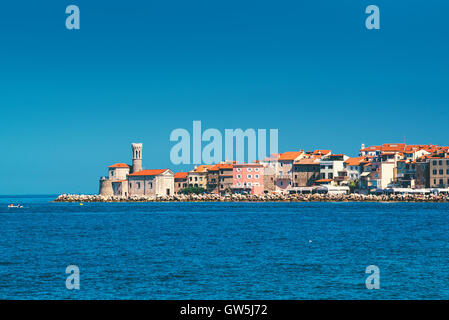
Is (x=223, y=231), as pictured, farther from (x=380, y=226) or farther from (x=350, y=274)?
(x=350, y=274)

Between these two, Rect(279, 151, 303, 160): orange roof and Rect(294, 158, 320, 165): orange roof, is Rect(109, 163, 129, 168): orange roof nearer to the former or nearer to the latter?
Rect(279, 151, 303, 160): orange roof

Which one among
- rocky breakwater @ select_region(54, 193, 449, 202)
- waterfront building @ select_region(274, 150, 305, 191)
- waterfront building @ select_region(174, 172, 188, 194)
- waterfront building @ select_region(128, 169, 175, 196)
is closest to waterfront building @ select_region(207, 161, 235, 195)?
rocky breakwater @ select_region(54, 193, 449, 202)

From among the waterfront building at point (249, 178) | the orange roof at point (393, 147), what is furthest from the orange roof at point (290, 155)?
the orange roof at point (393, 147)

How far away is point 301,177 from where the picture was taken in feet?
307

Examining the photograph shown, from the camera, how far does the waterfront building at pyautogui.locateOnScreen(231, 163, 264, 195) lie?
312ft

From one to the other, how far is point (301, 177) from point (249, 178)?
8193 mm

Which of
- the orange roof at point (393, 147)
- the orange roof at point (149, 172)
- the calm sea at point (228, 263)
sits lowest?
the calm sea at point (228, 263)

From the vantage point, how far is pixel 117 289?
51.6ft

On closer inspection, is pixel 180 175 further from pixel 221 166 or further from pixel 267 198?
pixel 267 198

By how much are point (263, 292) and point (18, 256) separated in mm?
11639

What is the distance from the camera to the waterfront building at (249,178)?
9506cm

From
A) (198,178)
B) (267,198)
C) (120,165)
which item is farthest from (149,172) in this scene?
(267,198)

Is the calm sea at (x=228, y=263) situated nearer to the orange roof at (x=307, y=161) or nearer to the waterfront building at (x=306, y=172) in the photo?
the waterfront building at (x=306, y=172)
